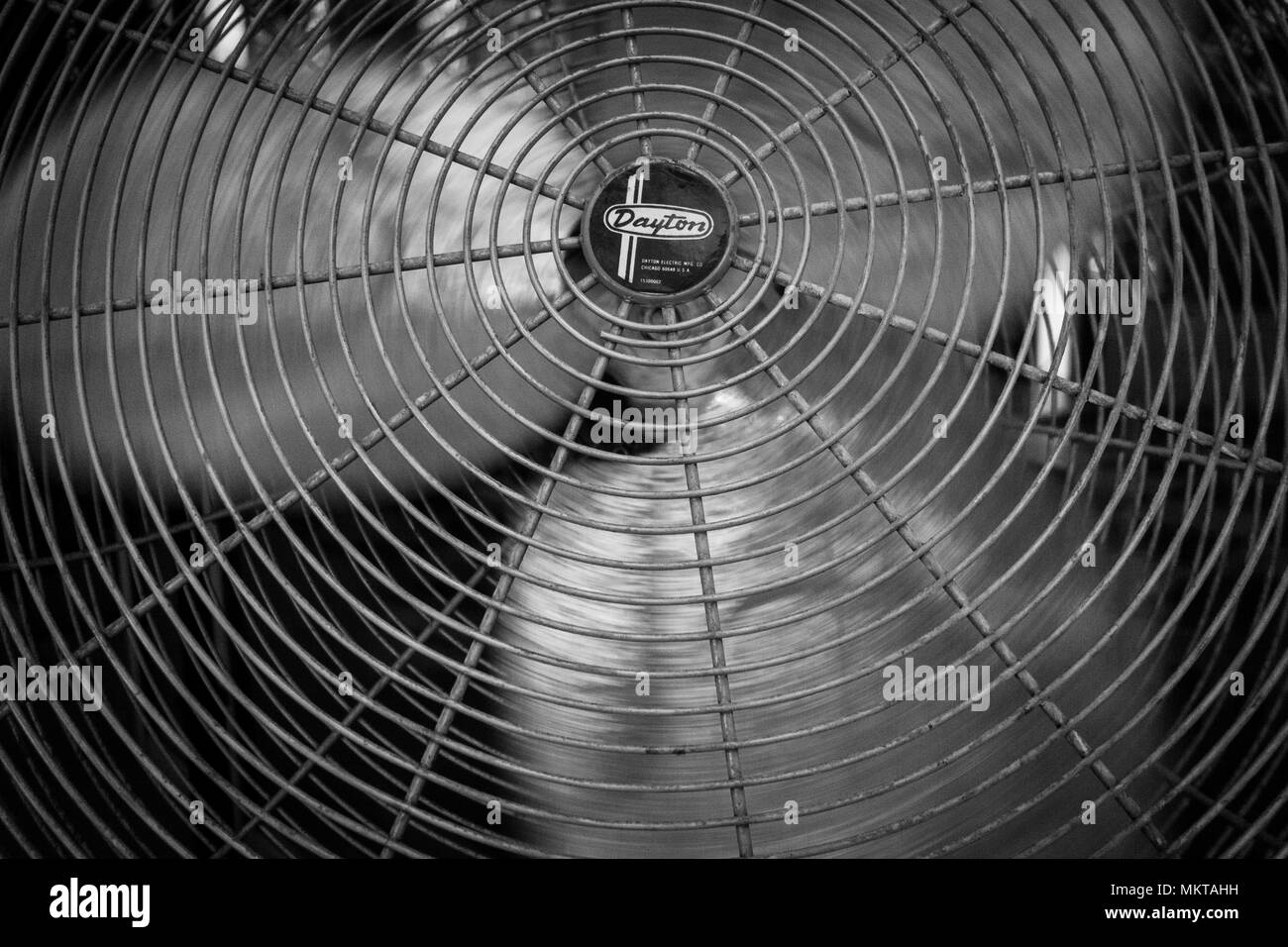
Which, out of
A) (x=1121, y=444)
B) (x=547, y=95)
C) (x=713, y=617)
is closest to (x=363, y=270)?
(x=547, y=95)

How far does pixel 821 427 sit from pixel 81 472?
88 cm

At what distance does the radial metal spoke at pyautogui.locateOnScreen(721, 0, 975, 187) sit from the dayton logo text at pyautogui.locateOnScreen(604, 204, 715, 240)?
0.05 meters

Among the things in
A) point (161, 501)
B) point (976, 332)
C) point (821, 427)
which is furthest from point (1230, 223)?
point (161, 501)

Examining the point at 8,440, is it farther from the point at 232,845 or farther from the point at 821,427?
the point at 821,427

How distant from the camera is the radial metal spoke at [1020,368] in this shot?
38.8 inches

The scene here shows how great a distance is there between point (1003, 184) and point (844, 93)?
19 centimetres

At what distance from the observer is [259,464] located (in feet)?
3.73

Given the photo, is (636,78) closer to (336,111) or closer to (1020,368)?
(336,111)

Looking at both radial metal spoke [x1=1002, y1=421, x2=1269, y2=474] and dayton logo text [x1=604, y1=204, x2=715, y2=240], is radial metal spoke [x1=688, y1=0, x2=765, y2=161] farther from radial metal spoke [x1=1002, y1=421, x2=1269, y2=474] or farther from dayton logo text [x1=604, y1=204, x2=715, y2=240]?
radial metal spoke [x1=1002, y1=421, x2=1269, y2=474]

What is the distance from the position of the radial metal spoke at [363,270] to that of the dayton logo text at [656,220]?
54 mm

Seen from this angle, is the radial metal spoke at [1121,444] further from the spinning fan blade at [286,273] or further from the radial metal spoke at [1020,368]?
the spinning fan blade at [286,273]

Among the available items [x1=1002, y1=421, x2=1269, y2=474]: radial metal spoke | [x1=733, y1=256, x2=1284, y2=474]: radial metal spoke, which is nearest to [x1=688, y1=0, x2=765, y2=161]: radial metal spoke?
[x1=733, y1=256, x2=1284, y2=474]: radial metal spoke

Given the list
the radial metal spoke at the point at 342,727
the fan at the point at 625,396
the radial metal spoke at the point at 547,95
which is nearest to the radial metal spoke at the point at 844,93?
the fan at the point at 625,396

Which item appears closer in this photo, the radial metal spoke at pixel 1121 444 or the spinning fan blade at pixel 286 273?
the radial metal spoke at pixel 1121 444
